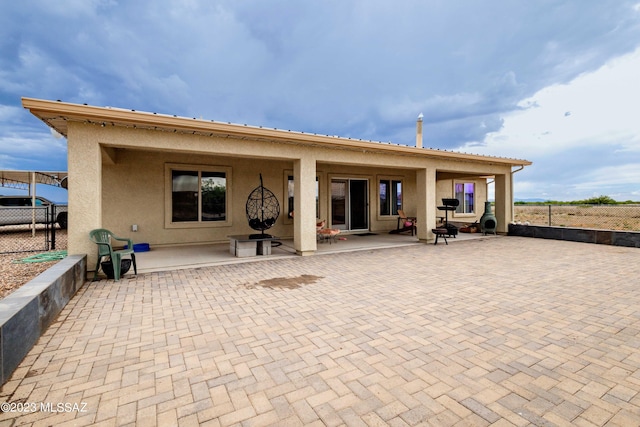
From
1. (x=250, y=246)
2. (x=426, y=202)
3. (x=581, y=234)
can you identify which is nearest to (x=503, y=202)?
(x=581, y=234)

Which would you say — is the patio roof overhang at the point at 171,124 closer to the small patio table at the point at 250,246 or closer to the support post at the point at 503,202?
the small patio table at the point at 250,246

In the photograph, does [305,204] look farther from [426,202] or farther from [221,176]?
[426,202]

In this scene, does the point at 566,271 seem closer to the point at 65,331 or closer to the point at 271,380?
the point at 271,380

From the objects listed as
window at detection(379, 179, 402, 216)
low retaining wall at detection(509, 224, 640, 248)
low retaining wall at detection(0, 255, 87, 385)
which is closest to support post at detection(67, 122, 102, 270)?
low retaining wall at detection(0, 255, 87, 385)

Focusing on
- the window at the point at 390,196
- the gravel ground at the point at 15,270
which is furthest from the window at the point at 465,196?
the gravel ground at the point at 15,270

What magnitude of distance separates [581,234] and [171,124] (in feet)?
40.3

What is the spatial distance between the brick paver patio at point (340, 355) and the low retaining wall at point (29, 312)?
0.37ft

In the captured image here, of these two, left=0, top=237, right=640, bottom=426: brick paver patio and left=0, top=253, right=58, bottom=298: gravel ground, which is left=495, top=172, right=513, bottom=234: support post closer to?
left=0, top=237, right=640, bottom=426: brick paver patio

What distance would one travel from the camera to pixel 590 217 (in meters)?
16.0

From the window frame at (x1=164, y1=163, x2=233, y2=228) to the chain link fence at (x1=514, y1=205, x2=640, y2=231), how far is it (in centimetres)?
1127

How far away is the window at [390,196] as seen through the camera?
12.2m

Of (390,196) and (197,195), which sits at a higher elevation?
(390,196)

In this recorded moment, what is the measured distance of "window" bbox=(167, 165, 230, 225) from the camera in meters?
8.51

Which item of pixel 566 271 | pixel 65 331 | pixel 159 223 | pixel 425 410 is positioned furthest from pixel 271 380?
pixel 159 223
